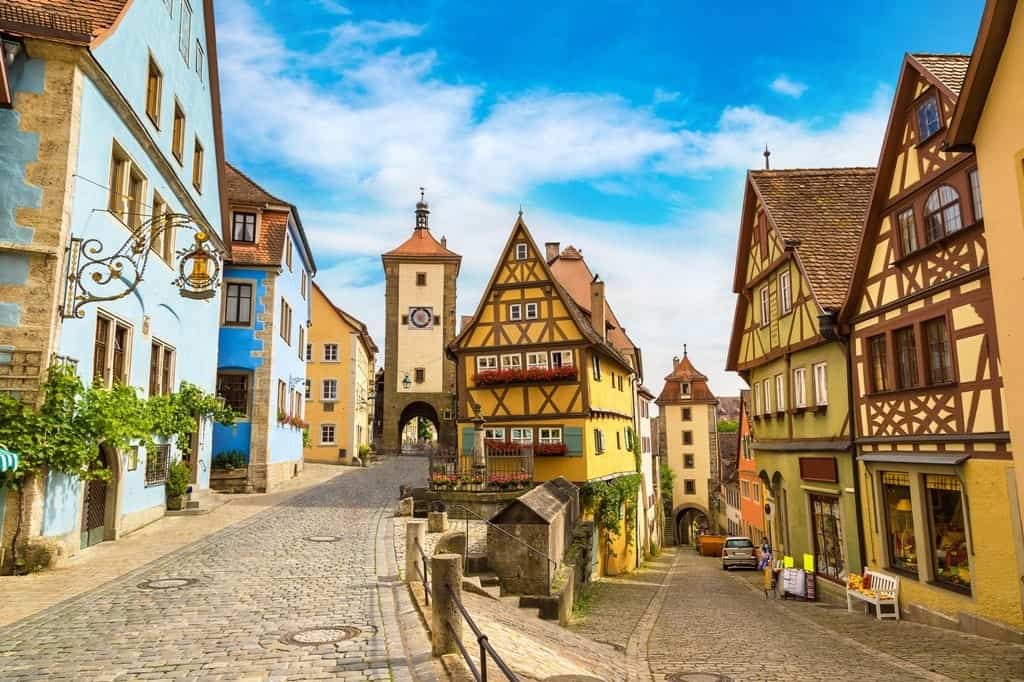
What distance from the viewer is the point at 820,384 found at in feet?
61.3

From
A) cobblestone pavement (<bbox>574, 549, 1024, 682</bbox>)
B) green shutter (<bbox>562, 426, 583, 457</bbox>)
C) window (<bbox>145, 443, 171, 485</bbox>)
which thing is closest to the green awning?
window (<bbox>145, 443, 171, 485</bbox>)

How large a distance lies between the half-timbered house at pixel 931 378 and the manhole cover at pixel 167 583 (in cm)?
1286

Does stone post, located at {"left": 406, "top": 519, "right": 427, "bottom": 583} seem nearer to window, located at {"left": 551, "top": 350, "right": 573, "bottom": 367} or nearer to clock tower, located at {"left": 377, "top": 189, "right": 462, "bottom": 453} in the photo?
window, located at {"left": 551, "top": 350, "right": 573, "bottom": 367}

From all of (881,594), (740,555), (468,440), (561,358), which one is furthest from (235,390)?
(740,555)

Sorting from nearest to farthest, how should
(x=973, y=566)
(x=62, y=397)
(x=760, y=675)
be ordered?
(x=760, y=675) < (x=62, y=397) < (x=973, y=566)

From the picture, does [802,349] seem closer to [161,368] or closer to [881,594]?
[881,594]

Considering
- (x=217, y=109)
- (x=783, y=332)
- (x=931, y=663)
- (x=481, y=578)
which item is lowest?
(x=931, y=663)

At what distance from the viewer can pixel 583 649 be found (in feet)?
37.6

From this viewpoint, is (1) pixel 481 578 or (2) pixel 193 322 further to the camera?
(2) pixel 193 322

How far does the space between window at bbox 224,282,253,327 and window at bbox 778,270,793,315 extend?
57.4 feet

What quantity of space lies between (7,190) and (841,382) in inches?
682

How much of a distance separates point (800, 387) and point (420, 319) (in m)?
38.0

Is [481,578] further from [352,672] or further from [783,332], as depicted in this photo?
[783,332]

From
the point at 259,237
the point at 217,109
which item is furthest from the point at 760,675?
the point at 259,237
